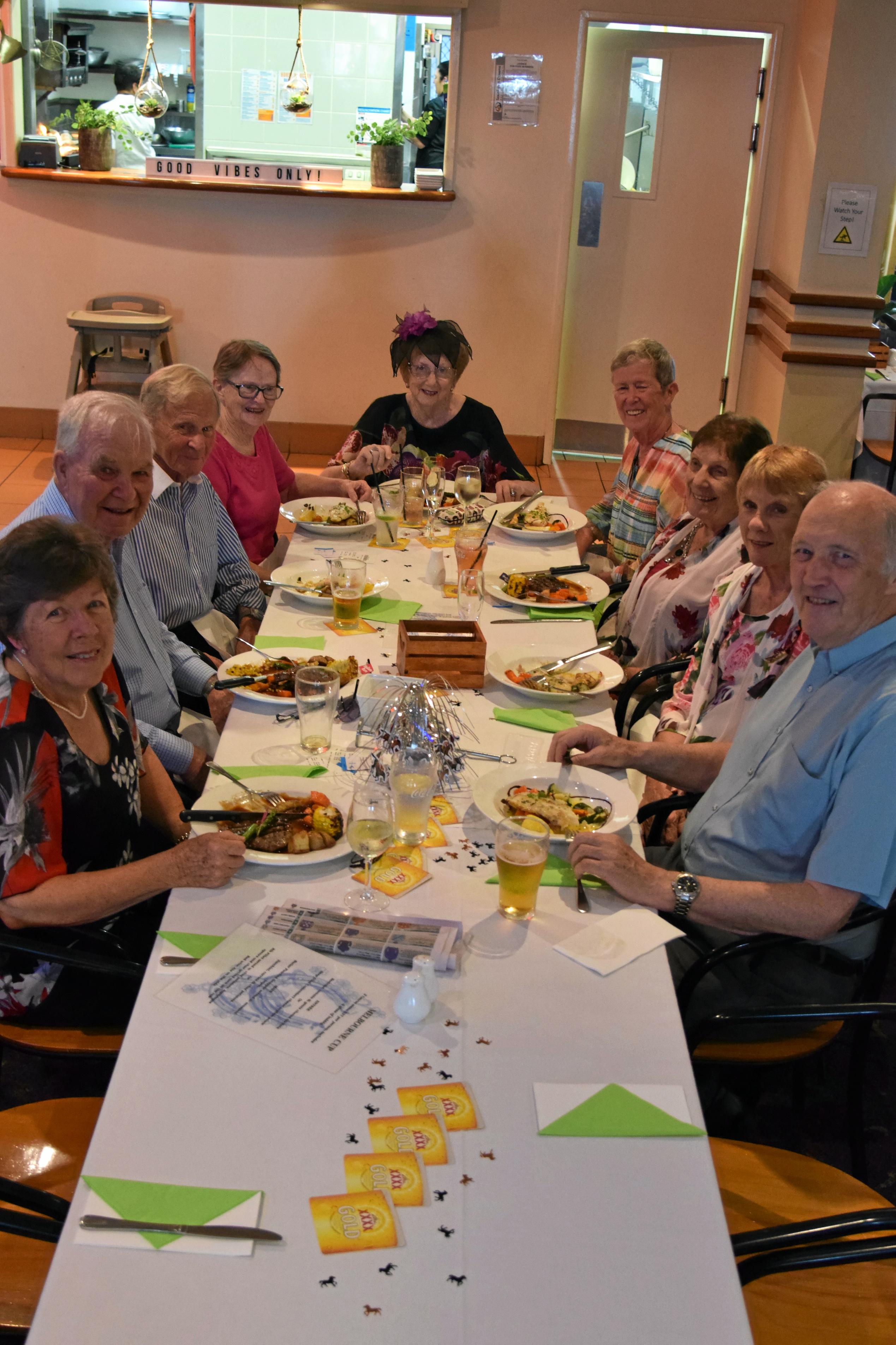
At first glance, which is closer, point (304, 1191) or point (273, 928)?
point (304, 1191)

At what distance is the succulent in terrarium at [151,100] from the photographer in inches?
242

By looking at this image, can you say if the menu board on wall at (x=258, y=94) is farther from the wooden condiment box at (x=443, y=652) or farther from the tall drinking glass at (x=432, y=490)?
the wooden condiment box at (x=443, y=652)

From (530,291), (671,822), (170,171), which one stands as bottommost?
(671,822)

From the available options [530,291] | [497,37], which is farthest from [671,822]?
[497,37]

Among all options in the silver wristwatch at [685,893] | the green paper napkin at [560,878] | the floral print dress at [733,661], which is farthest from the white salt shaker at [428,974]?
the floral print dress at [733,661]

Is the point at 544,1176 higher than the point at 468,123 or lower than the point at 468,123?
lower

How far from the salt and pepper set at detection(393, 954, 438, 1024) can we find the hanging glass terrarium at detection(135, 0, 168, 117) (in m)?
5.95

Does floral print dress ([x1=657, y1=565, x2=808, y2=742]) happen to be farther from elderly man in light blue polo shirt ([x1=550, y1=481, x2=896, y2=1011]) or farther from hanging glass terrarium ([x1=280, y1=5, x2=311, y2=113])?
hanging glass terrarium ([x1=280, y1=5, x2=311, y2=113])

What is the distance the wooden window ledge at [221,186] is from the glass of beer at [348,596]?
4.26 meters

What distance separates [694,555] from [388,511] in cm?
91

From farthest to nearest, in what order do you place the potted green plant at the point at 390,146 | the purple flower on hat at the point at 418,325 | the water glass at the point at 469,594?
the potted green plant at the point at 390,146 < the purple flower on hat at the point at 418,325 < the water glass at the point at 469,594

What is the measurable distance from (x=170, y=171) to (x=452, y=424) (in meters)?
3.25

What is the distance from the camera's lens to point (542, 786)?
2033 mm

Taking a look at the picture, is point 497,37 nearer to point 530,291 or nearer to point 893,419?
point 530,291
